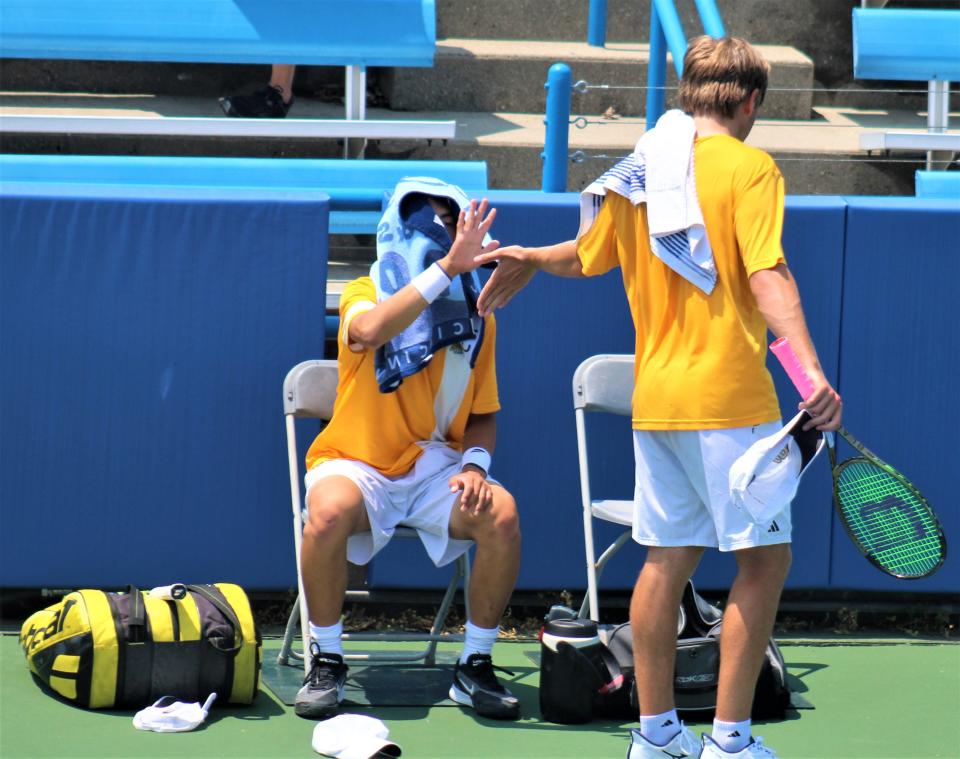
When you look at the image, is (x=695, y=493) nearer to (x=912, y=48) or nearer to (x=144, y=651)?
(x=144, y=651)

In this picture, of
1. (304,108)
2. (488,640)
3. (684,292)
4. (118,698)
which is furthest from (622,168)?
(304,108)

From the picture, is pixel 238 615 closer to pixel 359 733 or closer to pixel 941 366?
pixel 359 733

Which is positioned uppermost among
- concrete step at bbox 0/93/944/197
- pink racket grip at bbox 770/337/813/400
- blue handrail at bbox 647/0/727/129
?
blue handrail at bbox 647/0/727/129

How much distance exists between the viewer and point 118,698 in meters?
4.14

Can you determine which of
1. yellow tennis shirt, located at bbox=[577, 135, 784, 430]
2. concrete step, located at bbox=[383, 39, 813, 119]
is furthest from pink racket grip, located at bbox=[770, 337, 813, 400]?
concrete step, located at bbox=[383, 39, 813, 119]

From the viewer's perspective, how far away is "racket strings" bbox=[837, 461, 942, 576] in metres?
3.71

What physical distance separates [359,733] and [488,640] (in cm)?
56

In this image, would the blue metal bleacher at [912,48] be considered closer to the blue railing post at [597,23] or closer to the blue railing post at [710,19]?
the blue railing post at [597,23]

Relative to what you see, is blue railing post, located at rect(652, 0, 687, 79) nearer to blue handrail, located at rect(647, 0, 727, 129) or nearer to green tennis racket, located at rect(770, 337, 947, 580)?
blue handrail, located at rect(647, 0, 727, 129)

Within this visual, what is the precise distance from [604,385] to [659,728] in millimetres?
1320

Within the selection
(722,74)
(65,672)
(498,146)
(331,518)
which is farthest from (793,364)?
(498,146)

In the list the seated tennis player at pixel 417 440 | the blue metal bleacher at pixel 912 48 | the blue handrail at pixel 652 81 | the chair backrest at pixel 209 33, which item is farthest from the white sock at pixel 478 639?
the blue metal bleacher at pixel 912 48

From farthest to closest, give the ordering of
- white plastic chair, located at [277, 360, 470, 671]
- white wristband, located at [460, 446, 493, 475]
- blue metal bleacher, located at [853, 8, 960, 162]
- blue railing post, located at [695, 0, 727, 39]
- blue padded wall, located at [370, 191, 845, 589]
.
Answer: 1. blue metal bleacher, located at [853, 8, 960, 162]
2. blue railing post, located at [695, 0, 727, 39]
3. blue padded wall, located at [370, 191, 845, 589]
4. white plastic chair, located at [277, 360, 470, 671]
5. white wristband, located at [460, 446, 493, 475]

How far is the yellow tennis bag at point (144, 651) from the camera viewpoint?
4109mm
